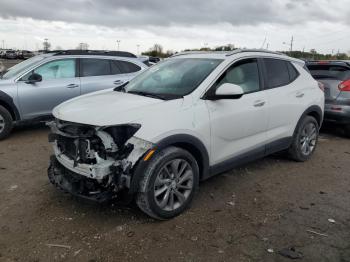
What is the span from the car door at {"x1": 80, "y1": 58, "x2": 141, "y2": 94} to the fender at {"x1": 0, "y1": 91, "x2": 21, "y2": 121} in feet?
4.47

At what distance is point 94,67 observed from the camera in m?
7.41

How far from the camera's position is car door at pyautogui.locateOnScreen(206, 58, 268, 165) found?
379cm

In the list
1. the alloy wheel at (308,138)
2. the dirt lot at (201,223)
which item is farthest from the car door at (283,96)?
the dirt lot at (201,223)

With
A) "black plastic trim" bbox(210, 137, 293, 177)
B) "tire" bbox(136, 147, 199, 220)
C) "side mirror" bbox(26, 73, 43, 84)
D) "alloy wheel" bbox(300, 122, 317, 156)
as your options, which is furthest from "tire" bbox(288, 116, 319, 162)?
"side mirror" bbox(26, 73, 43, 84)

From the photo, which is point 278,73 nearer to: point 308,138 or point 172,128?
point 308,138

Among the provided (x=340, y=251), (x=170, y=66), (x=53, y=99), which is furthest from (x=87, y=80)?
(x=340, y=251)

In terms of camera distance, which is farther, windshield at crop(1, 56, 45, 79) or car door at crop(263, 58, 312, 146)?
windshield at crop(1, 56, 45, 79)

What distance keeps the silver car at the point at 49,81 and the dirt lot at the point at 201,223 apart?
1.91 metres

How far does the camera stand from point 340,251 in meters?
3.02

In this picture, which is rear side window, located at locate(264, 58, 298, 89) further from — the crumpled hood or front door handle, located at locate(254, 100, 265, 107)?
the crumpled hood

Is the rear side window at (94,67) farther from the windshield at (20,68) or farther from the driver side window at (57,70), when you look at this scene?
the windshield at (20,68)

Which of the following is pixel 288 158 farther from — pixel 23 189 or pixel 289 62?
pixel 23 189

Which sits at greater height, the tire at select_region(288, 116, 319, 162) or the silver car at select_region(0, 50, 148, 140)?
the silver car at select_region(0, 50, 148, 140)

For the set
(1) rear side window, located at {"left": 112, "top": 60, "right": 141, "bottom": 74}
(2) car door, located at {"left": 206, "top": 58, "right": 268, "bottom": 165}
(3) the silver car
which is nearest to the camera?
(2) car door, located at {"left": 206, "top": 58, "right": 268, "bottom": 165}
